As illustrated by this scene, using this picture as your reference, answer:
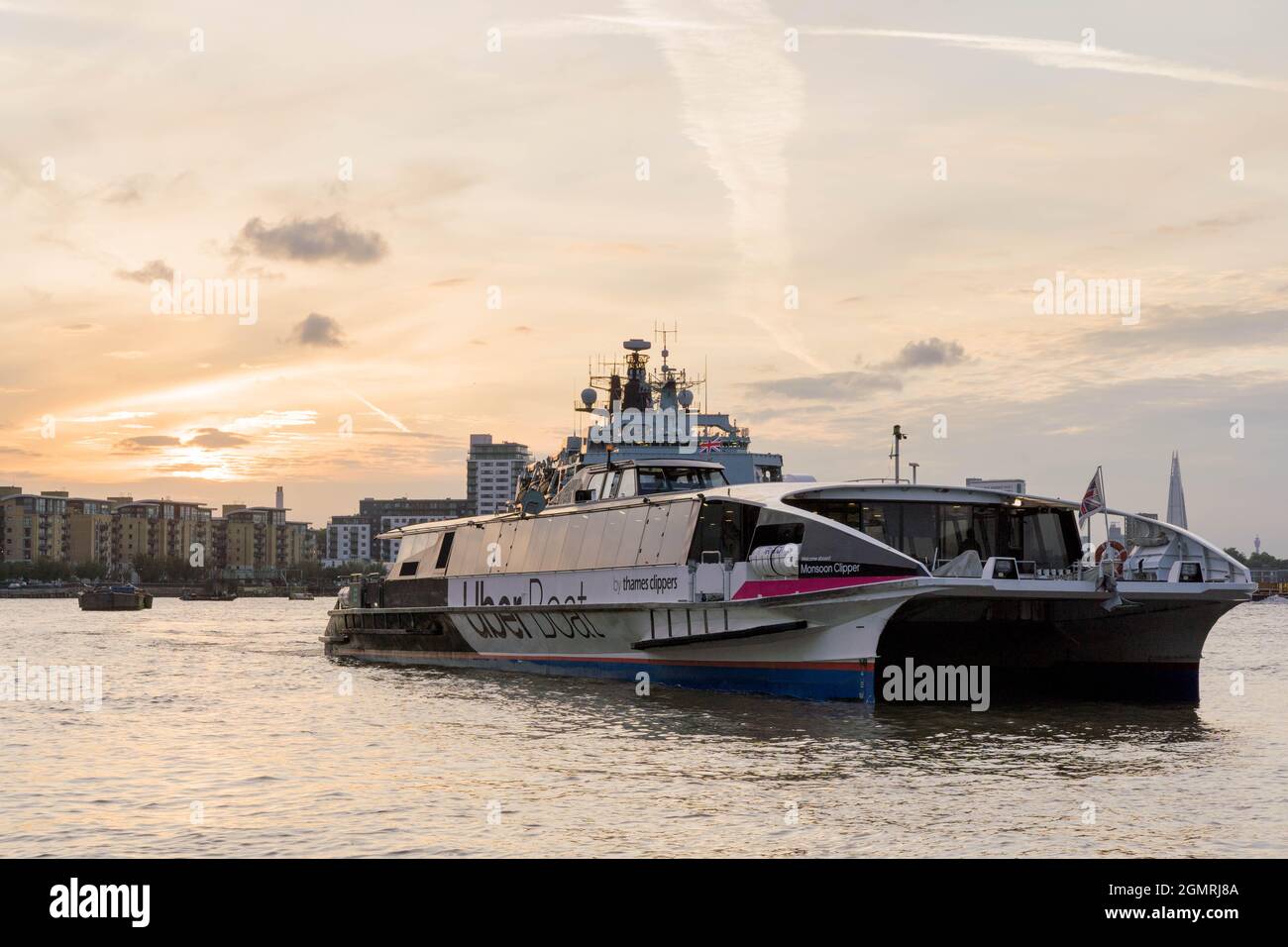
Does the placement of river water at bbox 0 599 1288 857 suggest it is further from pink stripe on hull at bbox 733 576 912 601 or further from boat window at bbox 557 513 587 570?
boat window at bbox 557 513 587 570

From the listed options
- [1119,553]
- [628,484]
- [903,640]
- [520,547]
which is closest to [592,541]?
[628,484]

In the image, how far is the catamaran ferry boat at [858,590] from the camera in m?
26.0

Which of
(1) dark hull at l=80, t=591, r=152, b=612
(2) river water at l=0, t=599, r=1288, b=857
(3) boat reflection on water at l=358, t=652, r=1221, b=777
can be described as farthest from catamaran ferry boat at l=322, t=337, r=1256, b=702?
(1) dark hull at l=80, t=591, r=152, b=612

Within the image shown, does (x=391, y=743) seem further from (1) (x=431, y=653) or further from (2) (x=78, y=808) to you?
(1) (x=431, y=653)

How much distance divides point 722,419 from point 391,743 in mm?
34135

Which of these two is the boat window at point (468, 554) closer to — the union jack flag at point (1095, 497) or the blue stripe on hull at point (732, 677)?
the blue stripe on hull at point (732, 677)

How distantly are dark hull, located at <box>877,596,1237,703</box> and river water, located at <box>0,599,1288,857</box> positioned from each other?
1007mm

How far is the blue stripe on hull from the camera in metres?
26.2

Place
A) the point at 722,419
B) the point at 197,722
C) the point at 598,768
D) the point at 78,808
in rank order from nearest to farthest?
the point at 78,808 < the point at 598,768 < the point at 197,722 < the point at 722,419

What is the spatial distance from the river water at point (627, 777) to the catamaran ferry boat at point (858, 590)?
1143mm

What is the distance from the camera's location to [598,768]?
19.8 m

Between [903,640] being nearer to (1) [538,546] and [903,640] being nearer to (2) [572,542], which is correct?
(2) [572,542]
